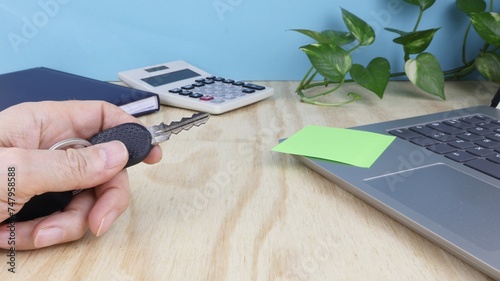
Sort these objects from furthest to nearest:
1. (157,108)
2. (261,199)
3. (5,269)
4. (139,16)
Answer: (139,16), (157,108), (261,199), (5,269)

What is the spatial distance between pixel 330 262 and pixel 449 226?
11 centimetres

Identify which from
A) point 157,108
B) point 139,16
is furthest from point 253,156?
point 139,16

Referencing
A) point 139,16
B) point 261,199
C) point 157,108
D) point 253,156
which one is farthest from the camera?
point 139,16

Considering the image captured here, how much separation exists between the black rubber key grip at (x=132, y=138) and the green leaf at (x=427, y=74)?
0.54 m

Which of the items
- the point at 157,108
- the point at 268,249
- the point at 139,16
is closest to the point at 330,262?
the point at 268,249

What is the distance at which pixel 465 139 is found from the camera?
61cm

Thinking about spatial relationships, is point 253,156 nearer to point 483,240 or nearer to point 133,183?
point 133,183

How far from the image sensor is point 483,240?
395 mm

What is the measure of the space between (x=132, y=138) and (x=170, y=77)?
0.45 meters

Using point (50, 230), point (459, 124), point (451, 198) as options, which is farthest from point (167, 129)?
point (459, 124)

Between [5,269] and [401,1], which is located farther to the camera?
[401,1]

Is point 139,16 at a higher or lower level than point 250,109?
higher

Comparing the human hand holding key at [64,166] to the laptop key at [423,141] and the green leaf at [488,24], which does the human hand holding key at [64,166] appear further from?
the green leaf at [488,24]

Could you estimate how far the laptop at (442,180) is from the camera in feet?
1.33
